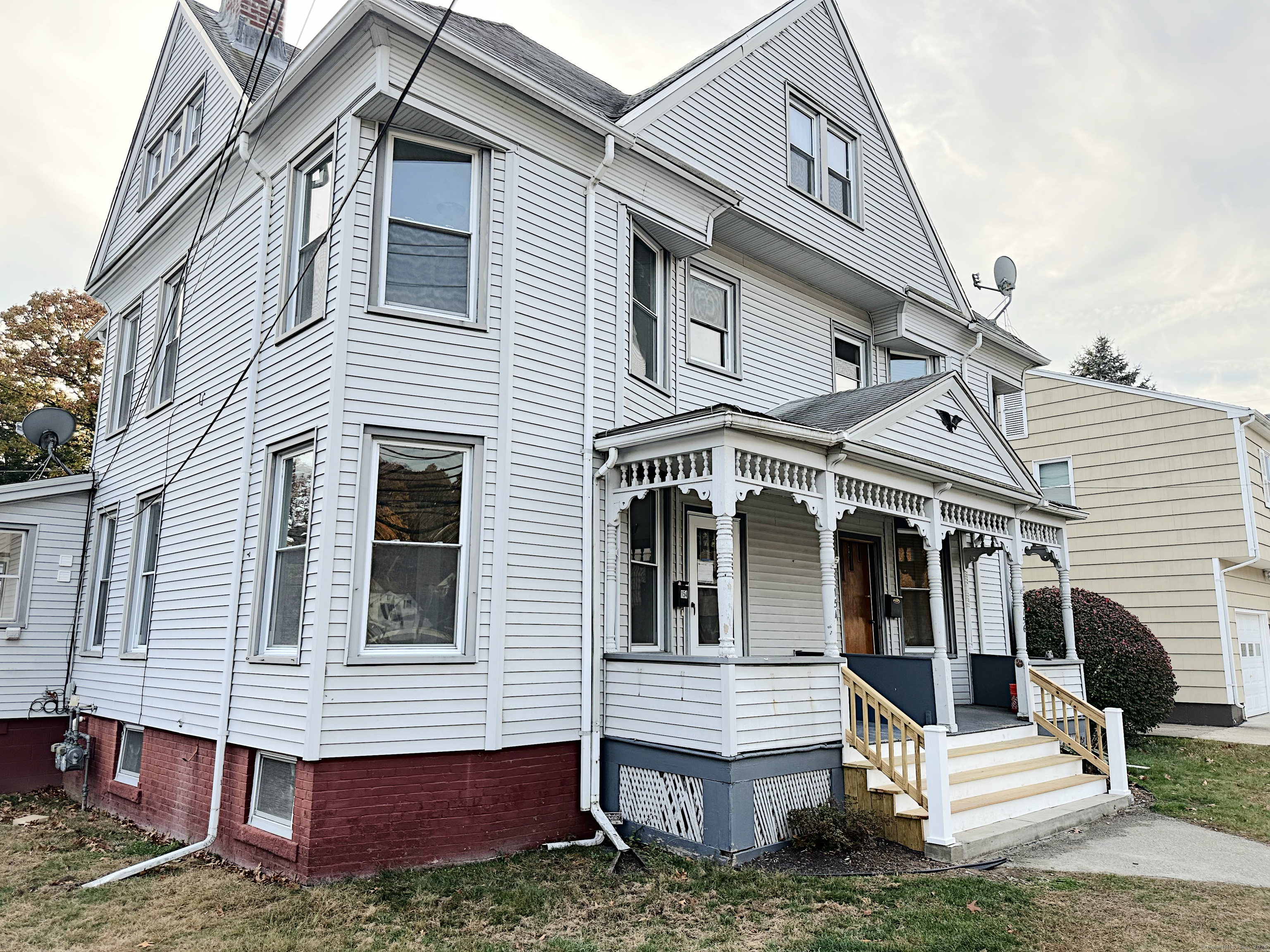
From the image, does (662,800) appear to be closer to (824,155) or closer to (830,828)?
(830,828)

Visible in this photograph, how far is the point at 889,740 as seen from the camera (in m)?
8.08

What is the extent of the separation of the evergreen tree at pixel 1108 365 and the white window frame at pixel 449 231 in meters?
42.1

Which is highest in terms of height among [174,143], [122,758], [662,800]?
[174,143]

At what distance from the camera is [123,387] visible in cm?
1302

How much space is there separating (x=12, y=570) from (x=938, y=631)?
12.2 meters

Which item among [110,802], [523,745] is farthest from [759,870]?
[110,802]

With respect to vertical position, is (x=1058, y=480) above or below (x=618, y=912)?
above

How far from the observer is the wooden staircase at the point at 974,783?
7707 mm

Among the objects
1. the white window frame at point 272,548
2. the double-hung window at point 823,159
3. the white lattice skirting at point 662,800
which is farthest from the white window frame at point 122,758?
the double-hung window at point 823,159

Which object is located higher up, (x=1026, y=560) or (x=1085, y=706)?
(x=1026, y=560)

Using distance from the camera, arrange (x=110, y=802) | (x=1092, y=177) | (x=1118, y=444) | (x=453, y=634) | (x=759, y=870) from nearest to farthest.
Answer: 1. (x=759, y=870)
2. (x=453, y=634)
3. (x=110, y=802)
4. (x=1092, y=177)
5. (x=1118, y=444)

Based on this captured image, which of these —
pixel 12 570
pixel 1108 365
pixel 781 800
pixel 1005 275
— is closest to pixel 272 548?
pixel 781 800

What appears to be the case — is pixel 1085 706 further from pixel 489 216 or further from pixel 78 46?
pixel 78 46

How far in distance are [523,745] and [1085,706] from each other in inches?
286
